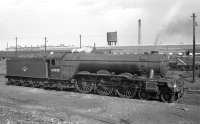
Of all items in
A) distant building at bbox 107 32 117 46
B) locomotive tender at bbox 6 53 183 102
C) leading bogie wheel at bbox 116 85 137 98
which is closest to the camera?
locomotive tender at bbox 6 53 183 102

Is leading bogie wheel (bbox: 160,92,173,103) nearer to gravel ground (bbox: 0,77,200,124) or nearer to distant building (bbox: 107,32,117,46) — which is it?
gravel ground (bbox: 0,77,200,124)

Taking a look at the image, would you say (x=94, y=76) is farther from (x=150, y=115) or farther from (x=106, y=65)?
(x=150, y=115)

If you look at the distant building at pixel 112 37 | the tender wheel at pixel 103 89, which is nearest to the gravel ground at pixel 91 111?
the tender wheel at pixel 103 89

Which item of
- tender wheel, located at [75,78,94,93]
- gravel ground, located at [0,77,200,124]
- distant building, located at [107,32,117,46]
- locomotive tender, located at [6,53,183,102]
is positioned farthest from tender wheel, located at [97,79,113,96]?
distant building, located at [107,32,117,46]

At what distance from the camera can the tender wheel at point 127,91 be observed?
42.1ft

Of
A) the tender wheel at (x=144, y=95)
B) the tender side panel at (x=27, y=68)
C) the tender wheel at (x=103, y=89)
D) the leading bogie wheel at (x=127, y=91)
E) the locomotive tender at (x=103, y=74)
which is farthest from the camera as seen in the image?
the tender side panel at (x=27, y=68)

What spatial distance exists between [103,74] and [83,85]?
181cm

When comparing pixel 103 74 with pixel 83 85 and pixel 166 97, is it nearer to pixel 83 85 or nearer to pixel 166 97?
pixel 83 85

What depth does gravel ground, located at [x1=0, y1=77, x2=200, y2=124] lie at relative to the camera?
8094 mm

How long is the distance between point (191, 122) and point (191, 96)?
260 inches

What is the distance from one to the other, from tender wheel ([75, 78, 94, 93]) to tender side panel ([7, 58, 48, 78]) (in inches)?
109

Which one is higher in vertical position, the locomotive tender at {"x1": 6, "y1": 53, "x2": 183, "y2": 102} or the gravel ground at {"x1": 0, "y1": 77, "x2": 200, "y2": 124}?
the locomotive tender at {"x1": 6, "y1": 53, "x2": 183, "y2": 102}

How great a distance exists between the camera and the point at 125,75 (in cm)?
1293

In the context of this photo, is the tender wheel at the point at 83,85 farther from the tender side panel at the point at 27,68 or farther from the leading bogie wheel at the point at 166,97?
the leading bogie wheel at the point at 166,97
